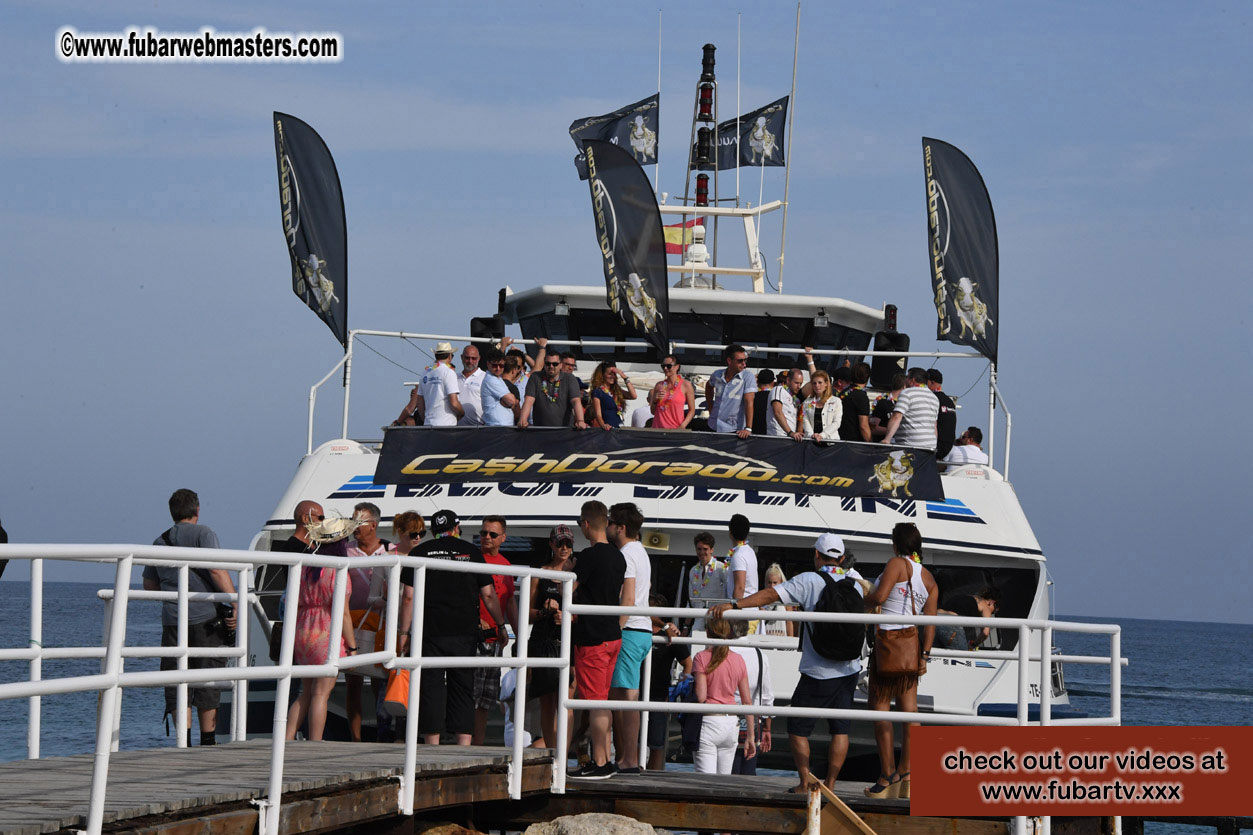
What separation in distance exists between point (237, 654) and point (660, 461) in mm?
5585

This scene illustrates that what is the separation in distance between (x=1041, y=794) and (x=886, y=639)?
127 cm

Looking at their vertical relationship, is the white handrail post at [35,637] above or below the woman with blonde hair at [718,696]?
above

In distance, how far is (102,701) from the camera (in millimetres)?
4496

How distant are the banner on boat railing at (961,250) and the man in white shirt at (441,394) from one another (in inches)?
191

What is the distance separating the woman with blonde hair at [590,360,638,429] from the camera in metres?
13.5

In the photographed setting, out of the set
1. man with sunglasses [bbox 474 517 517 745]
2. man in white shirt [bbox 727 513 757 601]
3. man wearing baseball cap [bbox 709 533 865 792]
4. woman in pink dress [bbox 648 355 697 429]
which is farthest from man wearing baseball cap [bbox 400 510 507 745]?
woman in pink dress [bbox 648 355 697 429]

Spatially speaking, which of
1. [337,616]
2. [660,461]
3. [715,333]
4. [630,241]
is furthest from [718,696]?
[715,333]

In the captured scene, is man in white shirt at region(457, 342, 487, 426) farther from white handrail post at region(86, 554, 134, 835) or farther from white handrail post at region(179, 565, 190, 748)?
white handrail post at region(86, 554, 134, 835)

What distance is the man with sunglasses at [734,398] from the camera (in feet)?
42.4

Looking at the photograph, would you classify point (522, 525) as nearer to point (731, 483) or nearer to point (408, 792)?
point (731, 483)

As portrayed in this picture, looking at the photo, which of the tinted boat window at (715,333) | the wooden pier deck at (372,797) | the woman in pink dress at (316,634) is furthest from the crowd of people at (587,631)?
the tinted boat window at (715,333)

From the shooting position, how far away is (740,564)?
998cm

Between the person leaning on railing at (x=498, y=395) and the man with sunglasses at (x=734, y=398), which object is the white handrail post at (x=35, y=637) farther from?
the man with sunglasses at (x=734, y=398)

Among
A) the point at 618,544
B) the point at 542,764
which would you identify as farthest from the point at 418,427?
the point at 542,764
